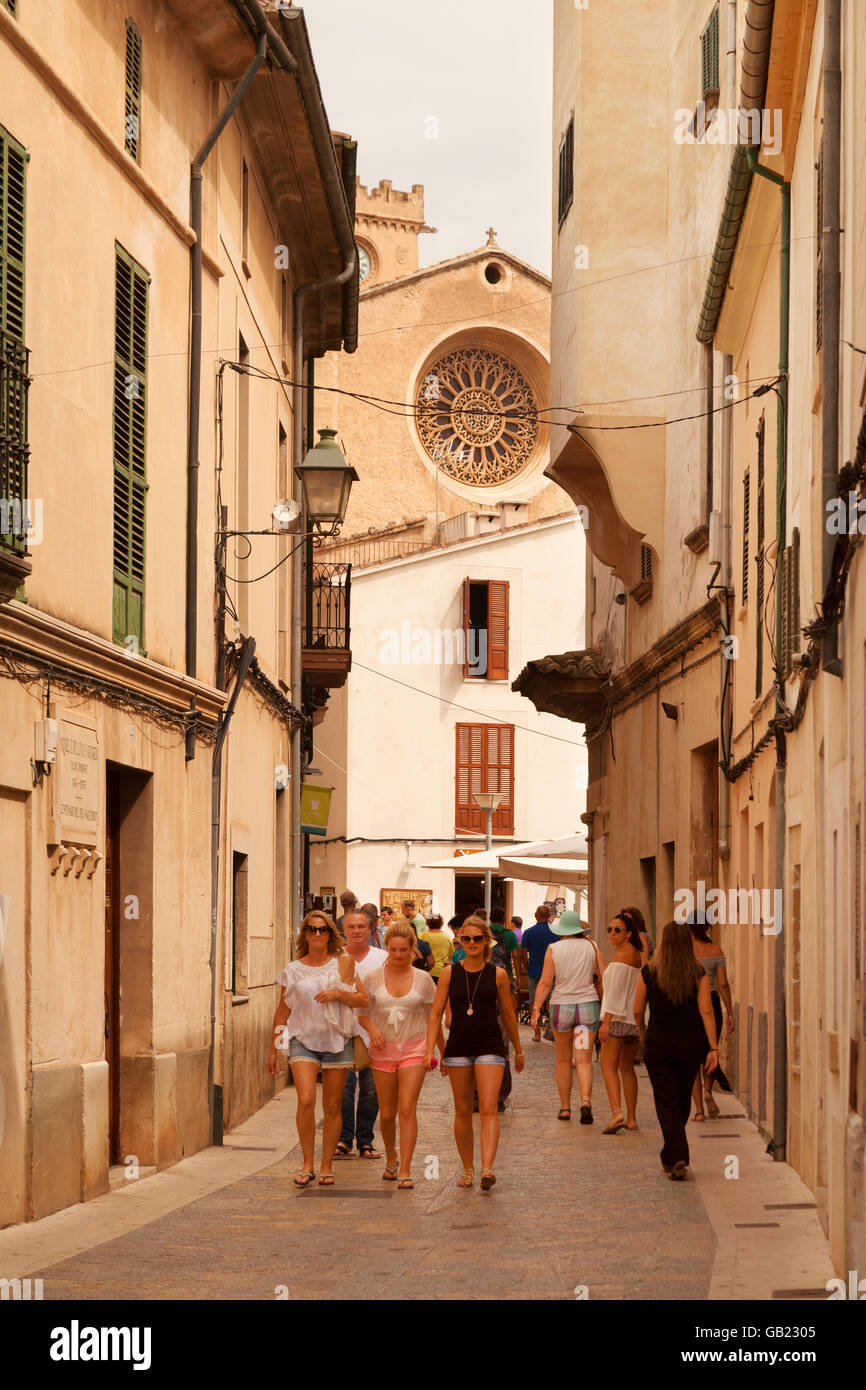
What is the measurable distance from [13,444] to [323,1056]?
15.4ft

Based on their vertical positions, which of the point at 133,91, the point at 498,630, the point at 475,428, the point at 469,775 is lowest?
the point at 469,775

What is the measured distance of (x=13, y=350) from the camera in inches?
400

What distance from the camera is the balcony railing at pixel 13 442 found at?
9.89 m

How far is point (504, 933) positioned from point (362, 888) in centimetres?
1779

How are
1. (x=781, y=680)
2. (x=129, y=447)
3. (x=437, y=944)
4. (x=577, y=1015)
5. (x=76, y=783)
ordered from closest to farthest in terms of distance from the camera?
(x=76, y=783)
(x=129, y=447)
(x=781, y=680)
(x=577, y=1015)
(x=437, y=944)

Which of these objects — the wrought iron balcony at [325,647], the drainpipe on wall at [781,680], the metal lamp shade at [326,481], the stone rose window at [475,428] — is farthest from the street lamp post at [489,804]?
the drainpipe on wall at [781,680]

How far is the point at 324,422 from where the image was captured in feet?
185

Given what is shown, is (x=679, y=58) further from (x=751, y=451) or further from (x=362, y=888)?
(x=362, y=888)

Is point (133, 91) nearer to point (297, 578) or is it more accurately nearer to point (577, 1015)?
point (577, 1015)

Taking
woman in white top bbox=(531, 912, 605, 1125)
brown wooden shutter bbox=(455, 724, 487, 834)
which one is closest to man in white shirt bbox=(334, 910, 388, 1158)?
woman in white top bbox=(531, 912, 605, 1125)

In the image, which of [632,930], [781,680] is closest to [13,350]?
[781,680]

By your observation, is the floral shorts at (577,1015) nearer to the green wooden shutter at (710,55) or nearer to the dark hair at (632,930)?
the dark hair at (632,930)

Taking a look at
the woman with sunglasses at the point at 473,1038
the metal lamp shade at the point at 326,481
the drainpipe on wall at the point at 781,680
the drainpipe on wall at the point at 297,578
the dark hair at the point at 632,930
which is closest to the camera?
the woman with sunglasses at the point at 473,1038

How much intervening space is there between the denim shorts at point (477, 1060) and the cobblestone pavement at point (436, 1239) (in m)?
0.73
